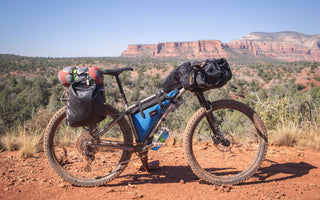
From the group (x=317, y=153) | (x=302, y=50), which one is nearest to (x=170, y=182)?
(x=317, y=153)

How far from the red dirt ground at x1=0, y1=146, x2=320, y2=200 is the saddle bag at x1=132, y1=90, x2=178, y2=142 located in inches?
26.4

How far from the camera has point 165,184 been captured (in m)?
2.77

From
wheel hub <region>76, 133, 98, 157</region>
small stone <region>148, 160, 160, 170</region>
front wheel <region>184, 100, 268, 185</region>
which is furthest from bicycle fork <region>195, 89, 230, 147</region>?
wheel hub <region>76, 133, 98, 157</region>

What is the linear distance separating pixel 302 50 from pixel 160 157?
190186 millimetres

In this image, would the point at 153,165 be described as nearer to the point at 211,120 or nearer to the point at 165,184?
the point at 165,184

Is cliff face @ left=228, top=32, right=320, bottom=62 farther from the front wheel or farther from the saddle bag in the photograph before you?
the saddle bag

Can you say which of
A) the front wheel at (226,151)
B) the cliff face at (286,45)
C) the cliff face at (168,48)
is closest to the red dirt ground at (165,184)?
the front wheel at (226,151)

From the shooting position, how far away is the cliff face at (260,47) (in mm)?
125688

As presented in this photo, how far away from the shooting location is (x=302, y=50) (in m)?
156

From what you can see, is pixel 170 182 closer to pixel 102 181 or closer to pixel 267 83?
pixel 102 181

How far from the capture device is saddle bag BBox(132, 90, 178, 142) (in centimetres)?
274

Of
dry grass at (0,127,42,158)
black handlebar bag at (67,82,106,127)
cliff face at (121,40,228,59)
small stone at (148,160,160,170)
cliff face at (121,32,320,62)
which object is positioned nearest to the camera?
black handlebar bag at (67,82,106,127)

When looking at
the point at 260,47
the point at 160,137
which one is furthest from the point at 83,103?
the point at 260,47

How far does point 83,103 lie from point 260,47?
18191cm
